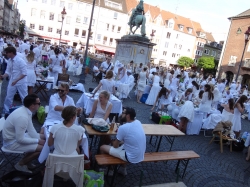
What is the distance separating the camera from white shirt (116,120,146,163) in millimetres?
4055

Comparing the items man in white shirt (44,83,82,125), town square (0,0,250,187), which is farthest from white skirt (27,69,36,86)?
man in white shirt (44,83,82,125)

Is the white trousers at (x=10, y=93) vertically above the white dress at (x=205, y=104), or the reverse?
the white dress at (x=205, y=104)

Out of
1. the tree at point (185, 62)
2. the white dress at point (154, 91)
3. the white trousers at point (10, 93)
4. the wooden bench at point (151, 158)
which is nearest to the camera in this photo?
the wooden bench at point (151, 158)

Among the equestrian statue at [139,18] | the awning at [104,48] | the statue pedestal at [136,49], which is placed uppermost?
the equestrian statue at [139,18]

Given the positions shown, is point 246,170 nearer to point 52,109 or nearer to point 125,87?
point 52,109

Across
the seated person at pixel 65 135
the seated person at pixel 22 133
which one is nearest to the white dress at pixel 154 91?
the seated person at pixel 22 133

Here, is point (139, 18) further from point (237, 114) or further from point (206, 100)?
point (237, 114)

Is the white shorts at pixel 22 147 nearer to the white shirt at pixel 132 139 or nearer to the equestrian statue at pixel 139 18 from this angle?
the white shirt at pixel 132 139

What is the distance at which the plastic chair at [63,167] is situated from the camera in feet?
10.3

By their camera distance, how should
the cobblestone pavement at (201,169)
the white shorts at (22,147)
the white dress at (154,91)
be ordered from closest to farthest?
1. the white shorts at (22,147)
2. the cobblestone pavement at (201,169)
3. the white dress at (154,91)

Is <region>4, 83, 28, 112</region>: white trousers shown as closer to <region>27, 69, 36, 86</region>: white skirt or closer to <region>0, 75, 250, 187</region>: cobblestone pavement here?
<region>0, 75, 250, 187</region>: cobblestone pavement

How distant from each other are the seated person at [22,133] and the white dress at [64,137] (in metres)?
0.63

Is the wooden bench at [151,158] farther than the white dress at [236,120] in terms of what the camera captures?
No

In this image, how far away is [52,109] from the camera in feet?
16.2
